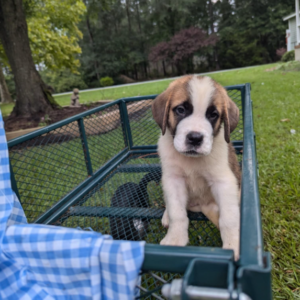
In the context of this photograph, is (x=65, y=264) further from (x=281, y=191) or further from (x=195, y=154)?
(x=281, y=191)

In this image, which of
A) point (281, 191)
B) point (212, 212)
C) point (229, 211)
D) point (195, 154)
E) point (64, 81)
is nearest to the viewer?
point (229, 211)

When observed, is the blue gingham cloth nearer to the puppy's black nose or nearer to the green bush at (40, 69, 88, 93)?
the puppy's black nose

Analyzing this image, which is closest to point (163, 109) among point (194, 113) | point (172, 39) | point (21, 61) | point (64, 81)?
point (194, 113)

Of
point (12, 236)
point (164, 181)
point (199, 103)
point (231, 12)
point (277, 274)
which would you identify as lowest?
point (277, 274)

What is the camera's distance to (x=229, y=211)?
5.31ft

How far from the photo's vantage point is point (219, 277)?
0.67 metres

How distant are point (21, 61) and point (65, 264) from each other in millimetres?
7571

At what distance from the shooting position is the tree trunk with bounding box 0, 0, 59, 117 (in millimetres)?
6883

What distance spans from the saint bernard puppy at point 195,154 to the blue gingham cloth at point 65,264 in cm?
79

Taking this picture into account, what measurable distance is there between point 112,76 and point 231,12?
1724cm

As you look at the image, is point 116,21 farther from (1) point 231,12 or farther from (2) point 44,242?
(2) point 44,242

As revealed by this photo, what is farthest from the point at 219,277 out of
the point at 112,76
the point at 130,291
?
the point at 112,76

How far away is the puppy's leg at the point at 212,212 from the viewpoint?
1.80 meters

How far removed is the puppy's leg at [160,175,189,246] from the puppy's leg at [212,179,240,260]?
0.23 m
